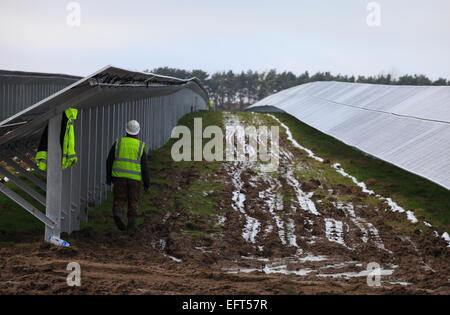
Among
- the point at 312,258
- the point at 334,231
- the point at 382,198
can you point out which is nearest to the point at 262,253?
the point at 312,258

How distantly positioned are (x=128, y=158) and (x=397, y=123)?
11229 millimetres

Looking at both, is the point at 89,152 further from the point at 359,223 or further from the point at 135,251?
the point at 359,223

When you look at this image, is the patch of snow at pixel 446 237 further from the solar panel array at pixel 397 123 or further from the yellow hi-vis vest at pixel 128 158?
the yellow hi-vis vest at pixel 128 158

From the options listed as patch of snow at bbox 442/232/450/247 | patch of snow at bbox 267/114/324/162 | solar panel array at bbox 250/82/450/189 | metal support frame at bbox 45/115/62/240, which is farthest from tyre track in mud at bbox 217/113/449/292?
patch of snow at bbox 267/114/324/162

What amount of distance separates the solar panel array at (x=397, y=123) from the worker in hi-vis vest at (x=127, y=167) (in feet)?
18.2

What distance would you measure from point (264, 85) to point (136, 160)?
340 ft

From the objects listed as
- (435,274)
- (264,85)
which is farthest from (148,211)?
(264,85)

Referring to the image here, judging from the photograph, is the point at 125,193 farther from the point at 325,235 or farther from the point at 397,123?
the point at 397,123

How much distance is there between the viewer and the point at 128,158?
10062 millimetres

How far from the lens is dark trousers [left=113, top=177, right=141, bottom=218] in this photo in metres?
10.2

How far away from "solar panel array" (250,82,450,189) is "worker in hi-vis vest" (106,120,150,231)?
5534 millimetres

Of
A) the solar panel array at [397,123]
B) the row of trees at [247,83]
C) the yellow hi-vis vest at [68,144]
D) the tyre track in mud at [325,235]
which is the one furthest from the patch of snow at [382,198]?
the row of trees at [247,83]

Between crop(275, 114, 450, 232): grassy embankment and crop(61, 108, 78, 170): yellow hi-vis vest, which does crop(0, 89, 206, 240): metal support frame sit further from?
crop(275, 114, 450, 232): grassy embankment
